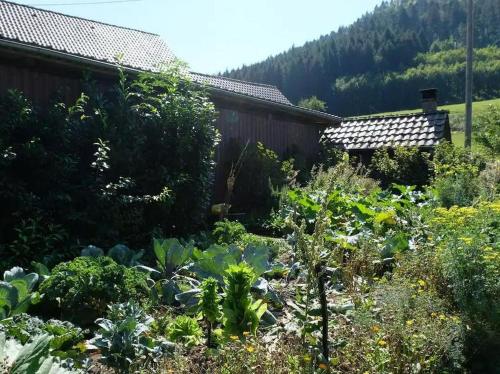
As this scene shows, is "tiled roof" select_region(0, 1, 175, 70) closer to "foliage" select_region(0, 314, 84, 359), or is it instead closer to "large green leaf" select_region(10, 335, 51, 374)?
"foliage" select_region(0, 314, 84, 359)

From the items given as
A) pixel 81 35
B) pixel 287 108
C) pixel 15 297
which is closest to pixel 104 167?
pixel 15 297

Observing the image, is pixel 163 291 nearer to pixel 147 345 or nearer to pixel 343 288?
pixel 147 345

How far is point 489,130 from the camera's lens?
1894 cm

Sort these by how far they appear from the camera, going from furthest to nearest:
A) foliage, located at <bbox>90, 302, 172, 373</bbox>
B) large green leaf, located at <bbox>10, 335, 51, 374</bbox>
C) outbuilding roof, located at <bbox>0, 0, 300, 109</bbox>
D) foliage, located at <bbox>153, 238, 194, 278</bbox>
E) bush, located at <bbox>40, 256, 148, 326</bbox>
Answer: outbuilding roof, located at <bbox>0, 0, 300, 109</bbox>, foliage, located at <bbox>153, 238, 194, 278</bbox>, bush, located at <bbox>40, 256, 148, 326</bbox>, foliage, located at <bbox>90, 302, 172, 373</bbox>, large green leaf, located at <bbox>10, 335, 51, 374</bbox>

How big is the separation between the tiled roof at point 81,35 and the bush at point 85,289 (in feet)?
44.8

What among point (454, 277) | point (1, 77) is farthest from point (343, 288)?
point (1, 77)

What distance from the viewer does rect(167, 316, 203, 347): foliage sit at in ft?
11.8

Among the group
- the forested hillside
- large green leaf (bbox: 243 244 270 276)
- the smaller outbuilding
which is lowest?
large green leaf (bbox: 243 244 270 276)

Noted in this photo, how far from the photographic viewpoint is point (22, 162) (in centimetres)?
637

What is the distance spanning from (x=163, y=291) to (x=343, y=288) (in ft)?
5.65

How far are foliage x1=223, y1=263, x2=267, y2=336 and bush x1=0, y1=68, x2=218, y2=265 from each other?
3058mm

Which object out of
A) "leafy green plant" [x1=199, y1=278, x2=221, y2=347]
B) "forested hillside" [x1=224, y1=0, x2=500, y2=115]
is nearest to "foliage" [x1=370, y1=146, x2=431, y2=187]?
"leafy green plant" [x1=199, y1=278, x2=221, y2=347]

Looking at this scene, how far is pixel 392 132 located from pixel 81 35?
493 inches

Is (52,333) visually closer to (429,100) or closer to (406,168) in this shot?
(406,168)
